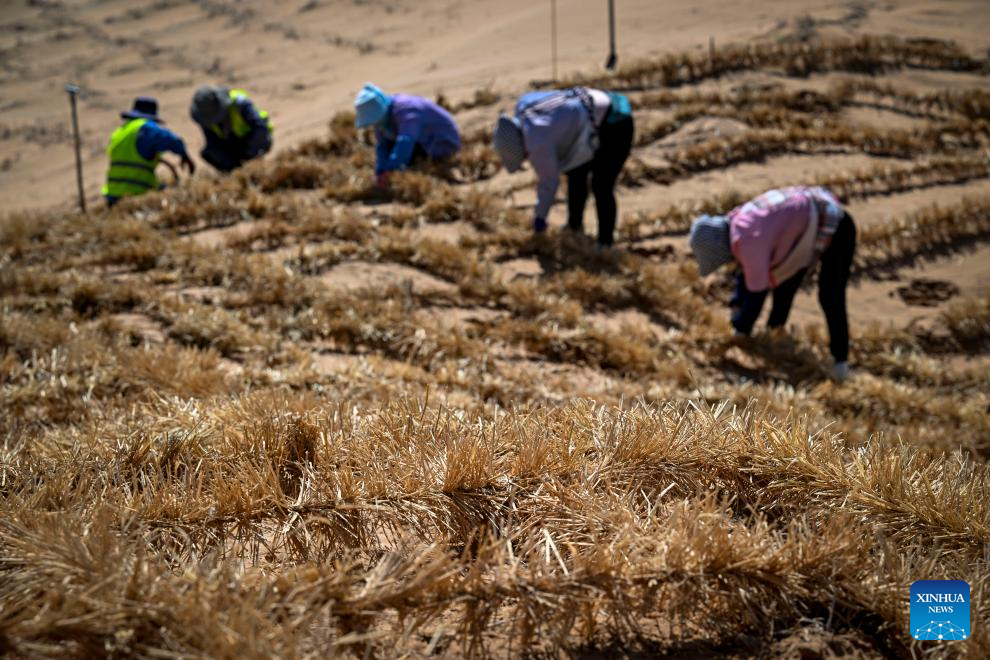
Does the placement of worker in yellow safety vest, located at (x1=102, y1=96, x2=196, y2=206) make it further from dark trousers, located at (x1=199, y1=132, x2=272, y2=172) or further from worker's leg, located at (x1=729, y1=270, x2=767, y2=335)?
worker's leg, located at (x1=729, y1=270, x2=767, y2=335)

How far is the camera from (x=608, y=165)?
654 centimetres

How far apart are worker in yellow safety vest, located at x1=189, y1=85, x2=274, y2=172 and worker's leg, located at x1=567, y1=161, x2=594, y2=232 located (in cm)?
479

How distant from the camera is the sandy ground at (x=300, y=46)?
526 inches

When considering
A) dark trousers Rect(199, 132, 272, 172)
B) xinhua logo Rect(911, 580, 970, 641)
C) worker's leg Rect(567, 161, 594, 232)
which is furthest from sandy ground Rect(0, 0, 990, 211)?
xinhua logo Rect(911, 580, 970, 641)

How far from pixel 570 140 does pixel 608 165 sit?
44cm

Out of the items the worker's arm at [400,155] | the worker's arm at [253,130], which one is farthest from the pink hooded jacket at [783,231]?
the worker's arm at [253,130]

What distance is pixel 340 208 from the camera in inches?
276

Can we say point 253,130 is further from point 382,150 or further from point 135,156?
point 382,150

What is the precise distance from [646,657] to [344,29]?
987 inches

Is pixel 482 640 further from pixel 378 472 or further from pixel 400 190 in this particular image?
pixel 400 190

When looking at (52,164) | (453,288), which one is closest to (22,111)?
(52,164)

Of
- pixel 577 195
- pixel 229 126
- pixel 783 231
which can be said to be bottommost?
pixel 783 231

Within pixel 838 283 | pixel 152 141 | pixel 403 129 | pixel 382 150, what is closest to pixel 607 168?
pixel 838 283

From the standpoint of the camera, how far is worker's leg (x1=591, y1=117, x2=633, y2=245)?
21.3 feet
